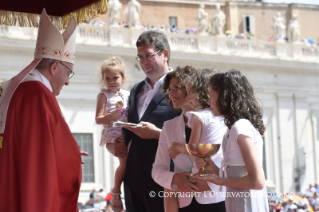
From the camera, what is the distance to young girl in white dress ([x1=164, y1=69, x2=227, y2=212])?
520 cm

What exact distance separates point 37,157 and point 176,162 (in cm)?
118

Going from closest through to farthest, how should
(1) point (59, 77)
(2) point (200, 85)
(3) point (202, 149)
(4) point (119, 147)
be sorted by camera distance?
(3) point (202, 149) < (1) point (59, 77) < (2) point (200, 85) < (4) point (119, 147)

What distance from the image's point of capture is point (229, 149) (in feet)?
15.3

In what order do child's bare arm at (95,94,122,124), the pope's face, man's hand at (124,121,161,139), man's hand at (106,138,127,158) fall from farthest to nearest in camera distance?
child's bare arm at (95,94,122,124)
man's hand at (106,138,127,158)
man's hand at (124,121,161,139)
the pope's face

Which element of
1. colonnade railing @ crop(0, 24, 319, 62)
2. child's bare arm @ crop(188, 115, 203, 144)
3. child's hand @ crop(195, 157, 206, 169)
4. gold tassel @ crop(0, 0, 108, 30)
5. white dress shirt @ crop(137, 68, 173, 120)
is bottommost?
child's hand @ crop(195, 157, 206, 169)

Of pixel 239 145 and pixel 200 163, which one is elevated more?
pixel 239 145

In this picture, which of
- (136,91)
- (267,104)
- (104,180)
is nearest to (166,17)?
(267,104)

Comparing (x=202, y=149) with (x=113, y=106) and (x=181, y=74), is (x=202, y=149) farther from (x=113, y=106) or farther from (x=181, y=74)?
(x=113, y=106)

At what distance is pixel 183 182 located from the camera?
16.7 ft

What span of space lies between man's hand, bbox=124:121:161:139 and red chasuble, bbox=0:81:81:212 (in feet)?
3.04

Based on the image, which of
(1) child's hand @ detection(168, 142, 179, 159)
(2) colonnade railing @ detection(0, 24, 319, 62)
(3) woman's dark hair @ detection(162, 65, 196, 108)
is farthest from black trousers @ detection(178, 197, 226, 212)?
→ (2) colonnade railing @ detection(0, 24, 319, 62)

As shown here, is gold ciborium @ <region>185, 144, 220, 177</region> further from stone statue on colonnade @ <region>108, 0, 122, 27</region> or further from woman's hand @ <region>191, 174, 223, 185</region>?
stone statue on colonnade @ <region>108, 0, 122, 27</region>

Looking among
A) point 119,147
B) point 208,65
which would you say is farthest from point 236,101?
point 208,65

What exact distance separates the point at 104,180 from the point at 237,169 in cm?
1977
